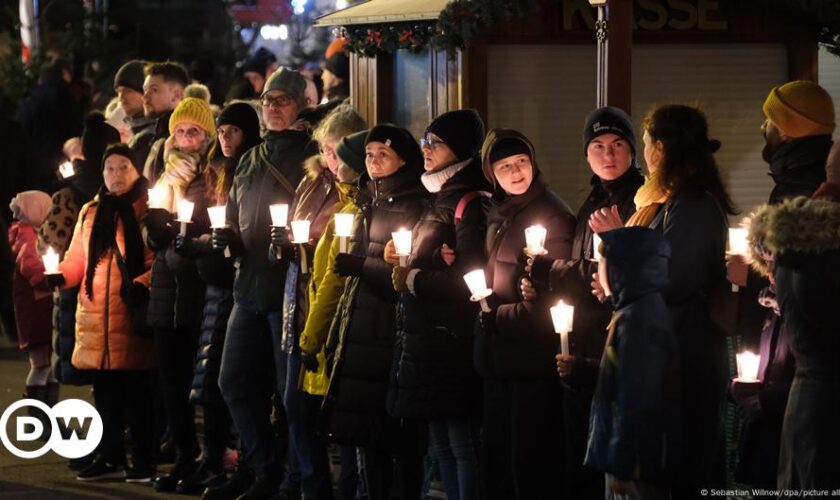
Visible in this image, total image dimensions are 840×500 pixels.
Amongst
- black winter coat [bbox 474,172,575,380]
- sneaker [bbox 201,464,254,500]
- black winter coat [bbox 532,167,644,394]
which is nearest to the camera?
black winter coat [bbox 532,167,644,394]

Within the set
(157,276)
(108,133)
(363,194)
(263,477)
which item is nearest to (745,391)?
(363,194)

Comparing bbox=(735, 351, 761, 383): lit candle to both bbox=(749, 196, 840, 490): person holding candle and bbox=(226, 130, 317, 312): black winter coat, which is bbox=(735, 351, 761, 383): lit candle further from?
bbox=(226, 130, 317, 312): black winter coat

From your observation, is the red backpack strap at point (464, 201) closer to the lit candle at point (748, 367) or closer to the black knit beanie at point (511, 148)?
the black knit beanie at point (511, 148)

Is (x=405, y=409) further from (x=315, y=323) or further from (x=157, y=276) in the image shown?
(x=157, y=276)

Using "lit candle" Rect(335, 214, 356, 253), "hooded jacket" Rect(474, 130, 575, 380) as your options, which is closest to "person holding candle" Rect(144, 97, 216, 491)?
"lit candle" Rect(335, 214, 356, 253)

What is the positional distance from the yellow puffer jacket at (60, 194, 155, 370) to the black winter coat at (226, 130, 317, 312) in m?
1.07

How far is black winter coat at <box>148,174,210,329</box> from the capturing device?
36.1 ft

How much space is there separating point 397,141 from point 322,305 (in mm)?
996

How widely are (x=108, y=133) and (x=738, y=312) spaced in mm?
6146

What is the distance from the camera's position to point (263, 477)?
34.6ft

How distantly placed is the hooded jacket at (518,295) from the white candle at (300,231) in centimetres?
124

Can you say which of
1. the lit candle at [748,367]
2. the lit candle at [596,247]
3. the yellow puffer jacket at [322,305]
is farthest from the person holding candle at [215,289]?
the lit candle at [748,367]

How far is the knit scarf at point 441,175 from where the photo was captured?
29.6ft

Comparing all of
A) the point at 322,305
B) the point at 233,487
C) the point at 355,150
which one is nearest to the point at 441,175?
the point at 355,150
